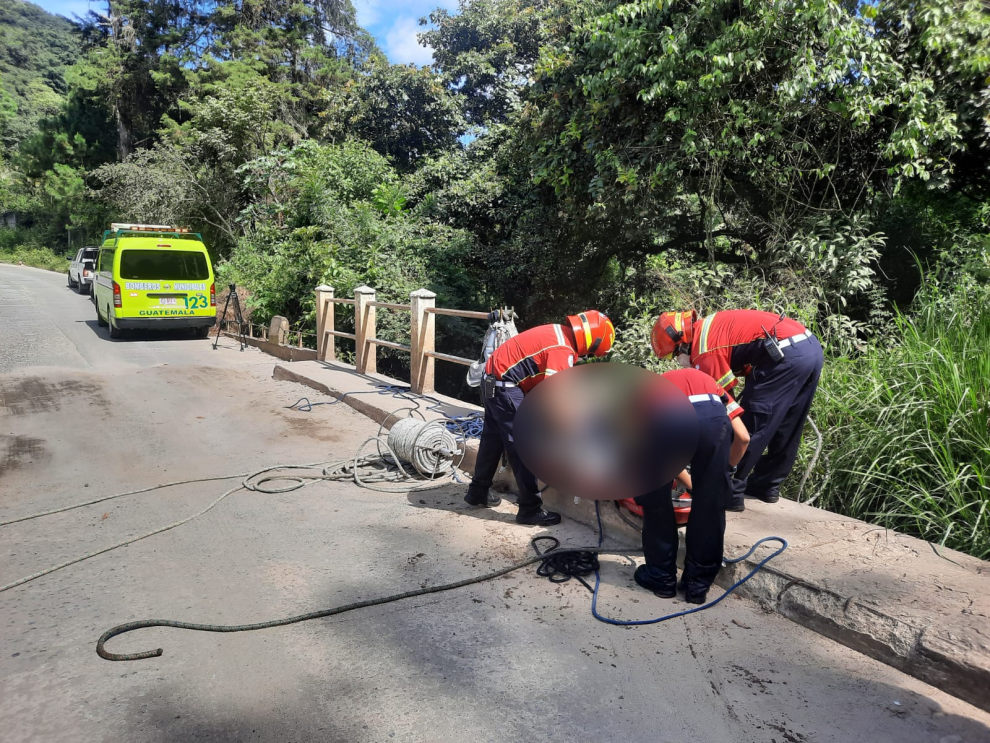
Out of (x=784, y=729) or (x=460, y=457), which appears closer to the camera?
(x=784, y=729)

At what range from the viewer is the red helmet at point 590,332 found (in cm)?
443

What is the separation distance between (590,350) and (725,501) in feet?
4.75

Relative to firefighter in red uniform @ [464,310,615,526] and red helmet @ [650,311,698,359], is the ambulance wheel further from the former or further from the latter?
red helmet @ [650,311,698,359]

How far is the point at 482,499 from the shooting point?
4969 millimetres

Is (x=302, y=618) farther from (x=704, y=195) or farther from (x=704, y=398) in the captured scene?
(x=704, y=195)

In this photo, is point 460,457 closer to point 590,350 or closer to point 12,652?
point 590,350

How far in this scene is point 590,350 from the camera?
14.9 ft

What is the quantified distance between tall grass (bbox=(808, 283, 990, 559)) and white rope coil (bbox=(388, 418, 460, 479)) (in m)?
2.92

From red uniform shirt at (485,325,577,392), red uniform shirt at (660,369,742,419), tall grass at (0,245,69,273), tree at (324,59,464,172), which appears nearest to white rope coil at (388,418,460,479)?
red uniform shirt at (485,325,577,392)

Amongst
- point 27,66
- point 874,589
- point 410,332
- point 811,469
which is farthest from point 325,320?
point 27,66

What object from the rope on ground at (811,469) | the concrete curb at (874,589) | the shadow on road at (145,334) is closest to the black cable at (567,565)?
the concrete curb at (874,589)

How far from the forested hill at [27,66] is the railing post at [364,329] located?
47.9 m

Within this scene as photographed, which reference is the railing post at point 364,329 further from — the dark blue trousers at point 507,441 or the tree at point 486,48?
the tree at point 486,48

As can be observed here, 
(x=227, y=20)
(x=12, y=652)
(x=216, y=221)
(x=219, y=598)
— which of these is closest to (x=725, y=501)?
(x=219, y=598)
